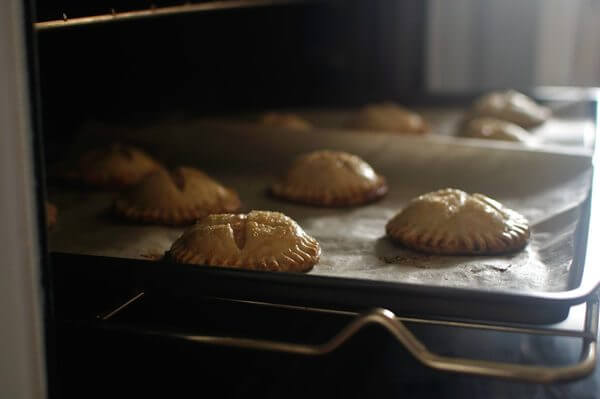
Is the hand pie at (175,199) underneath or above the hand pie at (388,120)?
underneath

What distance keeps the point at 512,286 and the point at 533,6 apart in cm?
307

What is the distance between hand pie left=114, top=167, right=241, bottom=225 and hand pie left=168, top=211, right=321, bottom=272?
1.26 ft

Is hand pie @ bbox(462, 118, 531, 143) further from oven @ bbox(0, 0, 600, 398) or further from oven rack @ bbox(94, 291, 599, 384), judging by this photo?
oven rack @ bbox(94, 291, 599, 384)

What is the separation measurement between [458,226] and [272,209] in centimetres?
66

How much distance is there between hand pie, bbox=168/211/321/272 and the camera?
1777 mm

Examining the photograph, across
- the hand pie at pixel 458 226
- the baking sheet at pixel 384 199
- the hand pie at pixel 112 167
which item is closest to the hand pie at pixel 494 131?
the baking sheet at pixel 384 199

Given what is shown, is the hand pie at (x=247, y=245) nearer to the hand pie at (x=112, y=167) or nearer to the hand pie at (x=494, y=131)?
the hand pie at (x=112, y=167)

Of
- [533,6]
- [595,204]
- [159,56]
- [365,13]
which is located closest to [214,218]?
[595,204]

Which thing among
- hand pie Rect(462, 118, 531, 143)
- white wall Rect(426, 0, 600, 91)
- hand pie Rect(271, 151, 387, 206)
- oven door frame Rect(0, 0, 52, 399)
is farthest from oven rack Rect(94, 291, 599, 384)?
white wall Rect(426, 0, 600, 91)

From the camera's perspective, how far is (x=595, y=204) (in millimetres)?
1780

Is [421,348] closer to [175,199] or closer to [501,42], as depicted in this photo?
[175,199]

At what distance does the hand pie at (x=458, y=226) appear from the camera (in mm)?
1948

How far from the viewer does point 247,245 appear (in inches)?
70.6

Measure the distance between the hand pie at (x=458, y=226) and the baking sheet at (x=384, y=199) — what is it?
33 mm
